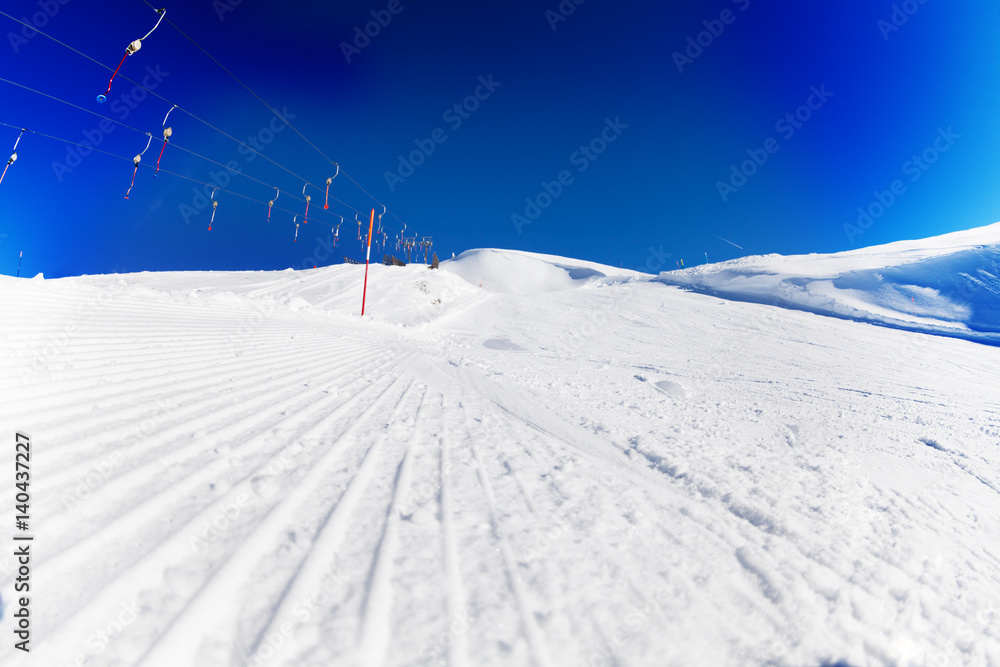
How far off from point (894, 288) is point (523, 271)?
194ft

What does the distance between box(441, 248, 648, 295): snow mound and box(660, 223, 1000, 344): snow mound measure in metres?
47.3

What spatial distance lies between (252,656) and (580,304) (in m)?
19.3

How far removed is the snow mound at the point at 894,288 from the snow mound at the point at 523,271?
47288 mm

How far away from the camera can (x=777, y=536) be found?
253 cm

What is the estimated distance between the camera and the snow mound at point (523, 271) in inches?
2857

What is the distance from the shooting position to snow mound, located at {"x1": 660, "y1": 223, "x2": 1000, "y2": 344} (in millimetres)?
15721

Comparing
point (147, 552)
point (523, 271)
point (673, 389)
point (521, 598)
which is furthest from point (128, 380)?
point (523, 271)

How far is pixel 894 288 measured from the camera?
19.1 metres

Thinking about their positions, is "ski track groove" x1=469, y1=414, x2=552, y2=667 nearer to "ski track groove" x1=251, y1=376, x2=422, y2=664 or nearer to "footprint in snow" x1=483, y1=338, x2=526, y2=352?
"ski track groove" x1=251, y1=376, x2=422, y2=664

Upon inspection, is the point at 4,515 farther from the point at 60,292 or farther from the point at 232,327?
the point at 60,292

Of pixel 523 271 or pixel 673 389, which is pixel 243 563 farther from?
pixel 523 271

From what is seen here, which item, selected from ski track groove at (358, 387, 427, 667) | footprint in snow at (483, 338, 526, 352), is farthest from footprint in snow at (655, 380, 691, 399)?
ski track groove at (358, 387, 427, 667)

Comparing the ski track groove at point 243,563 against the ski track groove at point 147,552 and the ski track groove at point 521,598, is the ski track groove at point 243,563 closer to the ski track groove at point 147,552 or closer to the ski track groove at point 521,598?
the ski track groove at point 147,552

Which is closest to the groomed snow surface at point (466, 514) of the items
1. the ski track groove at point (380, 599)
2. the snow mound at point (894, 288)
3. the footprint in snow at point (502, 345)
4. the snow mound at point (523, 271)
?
the ski track groove at point (380, 599)
